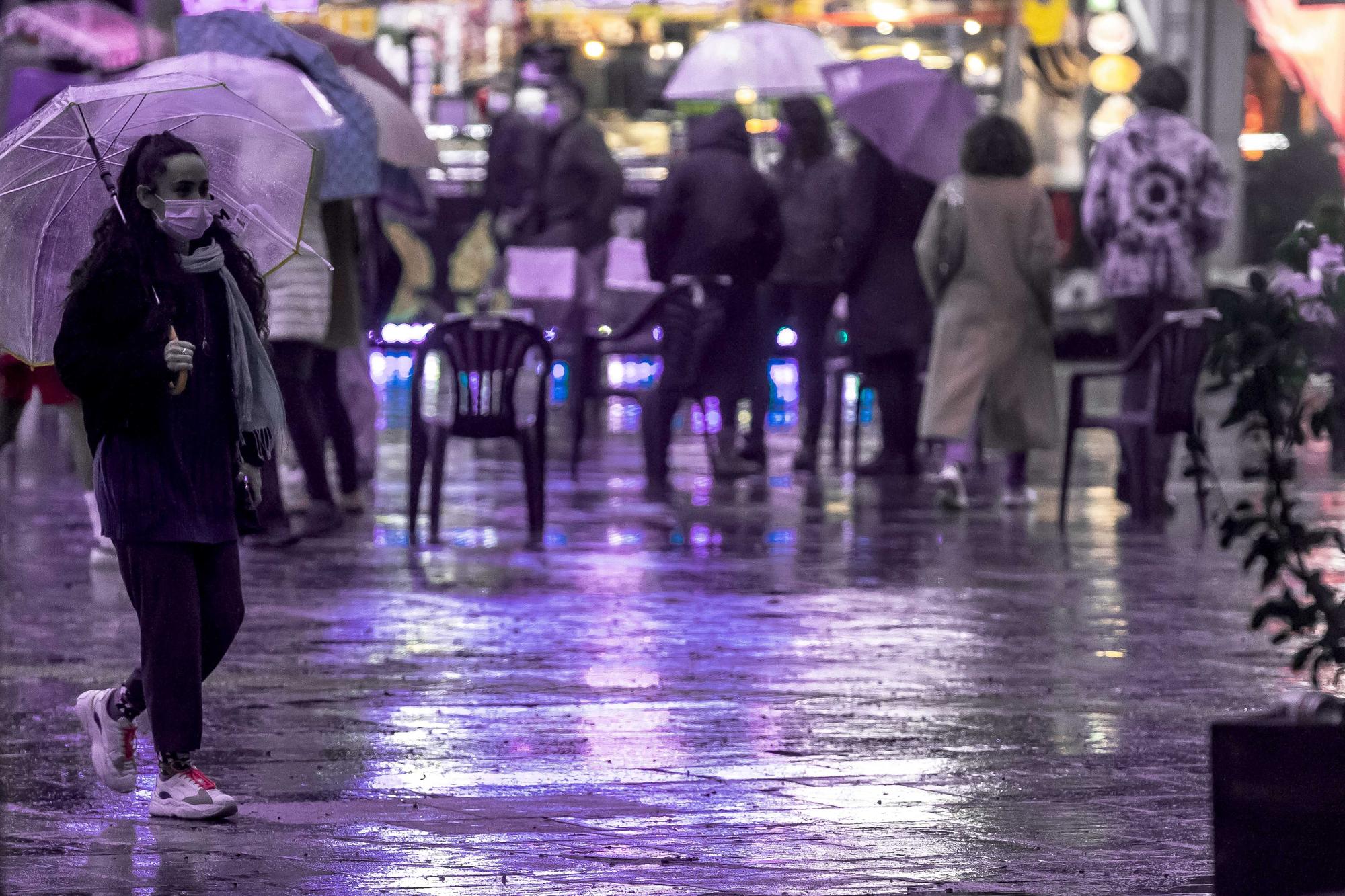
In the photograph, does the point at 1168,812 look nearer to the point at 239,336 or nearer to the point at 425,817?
the point at 425,817

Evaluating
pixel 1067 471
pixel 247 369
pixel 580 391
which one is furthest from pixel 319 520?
pixel 247 369

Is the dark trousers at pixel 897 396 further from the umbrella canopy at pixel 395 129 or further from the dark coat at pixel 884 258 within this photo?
the umbrella canopy at pixel 395 129

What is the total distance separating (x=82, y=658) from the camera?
8234 millimetres

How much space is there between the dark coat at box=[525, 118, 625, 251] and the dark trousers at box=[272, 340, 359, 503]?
4.12 m

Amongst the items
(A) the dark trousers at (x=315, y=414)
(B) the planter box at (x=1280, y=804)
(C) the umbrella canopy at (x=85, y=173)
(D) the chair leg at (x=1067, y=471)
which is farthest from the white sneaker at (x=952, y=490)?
(B) the planter box at (x=1280, y=804)

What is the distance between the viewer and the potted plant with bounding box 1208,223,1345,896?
439 cm

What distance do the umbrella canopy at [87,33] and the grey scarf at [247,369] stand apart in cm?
732

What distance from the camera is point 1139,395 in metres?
12.8

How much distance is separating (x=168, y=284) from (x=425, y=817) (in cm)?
140

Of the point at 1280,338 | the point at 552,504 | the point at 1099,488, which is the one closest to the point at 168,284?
the point at 1280,338

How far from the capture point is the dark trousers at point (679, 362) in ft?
46.5

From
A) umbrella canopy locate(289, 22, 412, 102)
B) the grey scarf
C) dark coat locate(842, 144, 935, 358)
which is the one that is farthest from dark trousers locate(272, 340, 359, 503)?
the grey scarf

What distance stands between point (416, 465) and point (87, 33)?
12.3 ft

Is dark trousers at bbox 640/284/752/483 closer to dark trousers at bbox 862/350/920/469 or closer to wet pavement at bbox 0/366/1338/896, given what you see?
dark trousers at bbox 862/350/920/469
